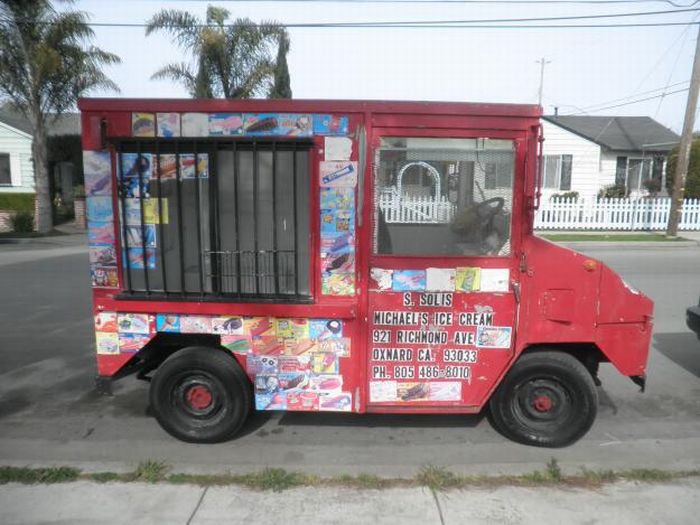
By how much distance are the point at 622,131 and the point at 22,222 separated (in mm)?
26772

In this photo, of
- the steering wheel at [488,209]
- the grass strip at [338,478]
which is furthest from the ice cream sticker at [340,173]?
the grass strip at [338,478]

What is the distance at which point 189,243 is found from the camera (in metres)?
3.78

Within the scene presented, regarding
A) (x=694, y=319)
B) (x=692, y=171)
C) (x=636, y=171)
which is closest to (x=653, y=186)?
(x=636, y=171)

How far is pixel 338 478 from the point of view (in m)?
3.45

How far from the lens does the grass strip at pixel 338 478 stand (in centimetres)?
336

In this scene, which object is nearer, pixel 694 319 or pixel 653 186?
pixel 694 319

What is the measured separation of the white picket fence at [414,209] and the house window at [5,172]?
24956mm

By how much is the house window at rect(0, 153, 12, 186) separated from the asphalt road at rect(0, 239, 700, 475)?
21.1 meters

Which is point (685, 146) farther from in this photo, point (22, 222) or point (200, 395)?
point (22, 222)

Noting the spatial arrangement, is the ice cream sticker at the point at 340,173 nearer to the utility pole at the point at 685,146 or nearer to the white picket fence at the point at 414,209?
the white picket fence at the point at 414,209

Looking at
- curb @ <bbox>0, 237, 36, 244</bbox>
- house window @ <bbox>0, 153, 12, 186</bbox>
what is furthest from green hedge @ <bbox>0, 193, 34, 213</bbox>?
curb @ <bbox>0, 237, 36, 244</bbox>

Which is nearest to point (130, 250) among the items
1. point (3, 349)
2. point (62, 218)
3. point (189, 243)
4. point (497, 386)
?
point (189, 243)

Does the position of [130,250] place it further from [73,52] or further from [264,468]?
[73,52]

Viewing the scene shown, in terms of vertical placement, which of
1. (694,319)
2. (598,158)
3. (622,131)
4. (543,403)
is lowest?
(543,403)
